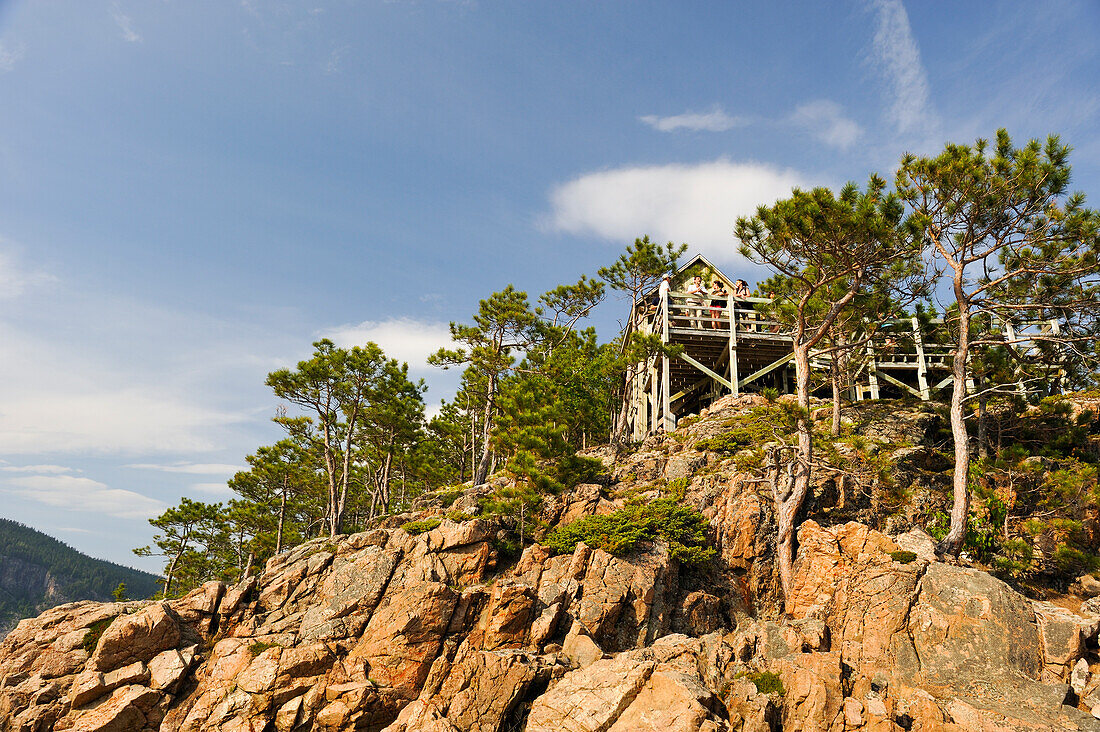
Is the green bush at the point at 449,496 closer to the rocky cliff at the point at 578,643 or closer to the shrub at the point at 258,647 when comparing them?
the rocky cliff at the point at 578,643

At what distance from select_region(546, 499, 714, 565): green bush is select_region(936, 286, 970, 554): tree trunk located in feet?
24.6

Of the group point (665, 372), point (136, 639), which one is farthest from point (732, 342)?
point (136, 639)

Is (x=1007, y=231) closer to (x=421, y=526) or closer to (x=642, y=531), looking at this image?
(x=642, y=531)

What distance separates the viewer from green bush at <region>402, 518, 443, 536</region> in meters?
22.1

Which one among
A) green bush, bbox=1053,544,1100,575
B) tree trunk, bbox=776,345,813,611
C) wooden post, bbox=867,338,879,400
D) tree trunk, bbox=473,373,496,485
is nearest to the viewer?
green bush, bbox=1053,544,1100,575

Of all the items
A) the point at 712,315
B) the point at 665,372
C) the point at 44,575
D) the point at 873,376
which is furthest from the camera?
the point at 44,575

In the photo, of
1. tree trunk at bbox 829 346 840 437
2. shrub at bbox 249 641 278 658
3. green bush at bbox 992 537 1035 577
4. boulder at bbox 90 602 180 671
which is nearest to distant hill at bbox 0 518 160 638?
boulder at bbox 90 602 180 671

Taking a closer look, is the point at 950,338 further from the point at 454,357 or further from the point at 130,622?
the point at 130,622

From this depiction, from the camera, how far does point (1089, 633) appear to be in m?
14.1

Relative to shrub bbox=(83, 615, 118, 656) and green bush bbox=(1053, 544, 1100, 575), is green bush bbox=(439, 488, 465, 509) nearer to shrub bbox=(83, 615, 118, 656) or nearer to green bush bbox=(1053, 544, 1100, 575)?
shrub bbox=(83, 615, 118, 656)

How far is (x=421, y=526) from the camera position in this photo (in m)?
22.5

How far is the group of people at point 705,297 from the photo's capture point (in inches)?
1355

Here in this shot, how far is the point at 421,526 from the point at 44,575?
218872 millimetres

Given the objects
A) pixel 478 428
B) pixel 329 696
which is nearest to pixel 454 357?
pixel 478 428
